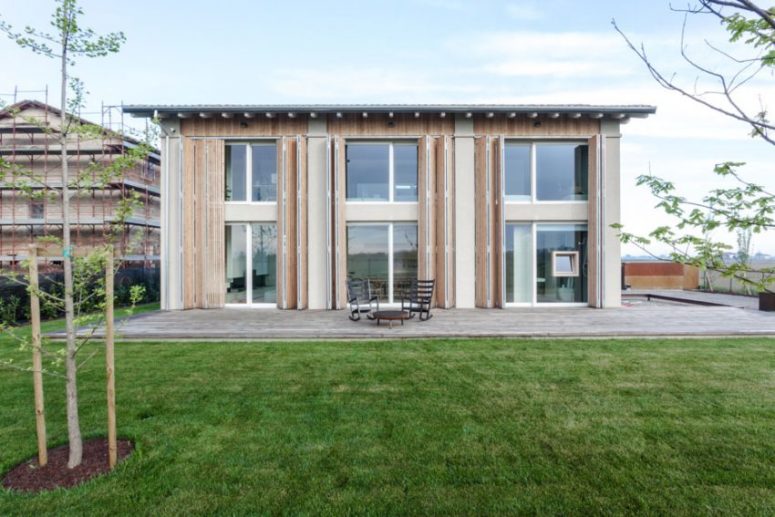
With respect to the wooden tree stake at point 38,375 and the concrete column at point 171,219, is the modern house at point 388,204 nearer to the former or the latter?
the concrete column at point 171,219

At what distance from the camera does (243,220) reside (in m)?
11.7

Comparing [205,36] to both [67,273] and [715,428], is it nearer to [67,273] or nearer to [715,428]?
[67,273]

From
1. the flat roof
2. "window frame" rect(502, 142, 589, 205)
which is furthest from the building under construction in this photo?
"window frame" rect(502, 142, 589, 205)

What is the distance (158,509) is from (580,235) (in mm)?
12297

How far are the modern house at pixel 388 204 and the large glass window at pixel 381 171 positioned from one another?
1.3 inches

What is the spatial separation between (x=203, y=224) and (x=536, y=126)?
10982 millimetres

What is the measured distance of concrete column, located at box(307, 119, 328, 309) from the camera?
11344mm

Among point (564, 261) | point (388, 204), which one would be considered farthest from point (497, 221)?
point (388, 204)

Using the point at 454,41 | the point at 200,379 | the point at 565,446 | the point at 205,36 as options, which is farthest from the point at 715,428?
the point at 205,36

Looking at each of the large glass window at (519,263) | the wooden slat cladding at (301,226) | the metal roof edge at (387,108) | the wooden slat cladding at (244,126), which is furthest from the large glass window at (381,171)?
the large glass window at (519,263)

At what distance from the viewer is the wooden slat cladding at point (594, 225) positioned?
36.6 ft

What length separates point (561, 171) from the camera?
11766mm

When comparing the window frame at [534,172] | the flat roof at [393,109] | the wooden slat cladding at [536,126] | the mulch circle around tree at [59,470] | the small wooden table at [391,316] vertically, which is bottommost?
the mulch circle around tree at [59,470]

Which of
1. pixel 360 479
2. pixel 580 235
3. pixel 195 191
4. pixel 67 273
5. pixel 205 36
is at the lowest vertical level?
pixel 360 479
